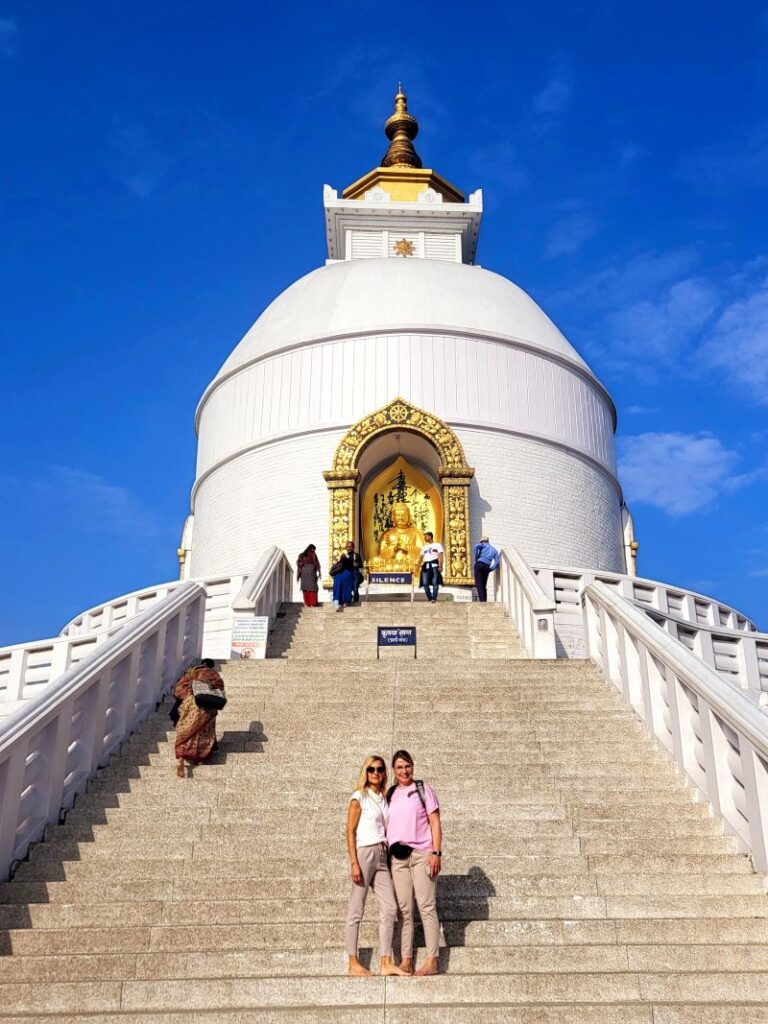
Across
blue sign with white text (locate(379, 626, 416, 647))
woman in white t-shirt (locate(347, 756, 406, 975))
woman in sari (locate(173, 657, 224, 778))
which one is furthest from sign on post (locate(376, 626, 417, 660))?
woman in white t-shirt (locate(347, 756, 406, 975))

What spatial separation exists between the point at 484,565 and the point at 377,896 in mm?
11687

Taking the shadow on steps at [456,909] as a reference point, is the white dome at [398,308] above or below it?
above

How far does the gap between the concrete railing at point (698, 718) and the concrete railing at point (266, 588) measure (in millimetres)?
5221

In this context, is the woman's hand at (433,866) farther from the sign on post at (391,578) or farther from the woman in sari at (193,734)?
the sign on post at (391,578)

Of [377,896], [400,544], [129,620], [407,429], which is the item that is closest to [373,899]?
[377,896]

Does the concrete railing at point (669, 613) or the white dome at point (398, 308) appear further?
the white dome at point (398, 308)

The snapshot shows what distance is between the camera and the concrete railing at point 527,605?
41.7ft

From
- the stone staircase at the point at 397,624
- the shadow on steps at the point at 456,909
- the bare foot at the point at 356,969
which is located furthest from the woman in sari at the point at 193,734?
the stone staircase at the point at 397,624

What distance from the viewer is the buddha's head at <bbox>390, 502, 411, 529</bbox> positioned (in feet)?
71.5

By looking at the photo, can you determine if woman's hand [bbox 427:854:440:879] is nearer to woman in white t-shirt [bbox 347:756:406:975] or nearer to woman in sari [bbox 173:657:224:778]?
woman in white t-shirt [bbox 347:756:406:975]

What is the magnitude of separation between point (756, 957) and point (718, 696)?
2.24m

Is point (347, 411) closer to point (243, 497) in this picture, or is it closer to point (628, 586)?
point (243, 497)

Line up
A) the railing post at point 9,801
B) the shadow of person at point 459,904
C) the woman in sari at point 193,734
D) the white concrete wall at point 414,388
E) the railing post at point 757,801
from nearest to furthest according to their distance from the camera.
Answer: the shadow of person at point 459,904, the railing post at point 757,801, the railing post at point 9,801, the woman in sari at point 193,734, the white concrete wall at point 414,388

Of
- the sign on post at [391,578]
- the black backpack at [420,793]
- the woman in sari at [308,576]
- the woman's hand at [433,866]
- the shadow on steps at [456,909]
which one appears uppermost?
the sign on post at [391,578]
